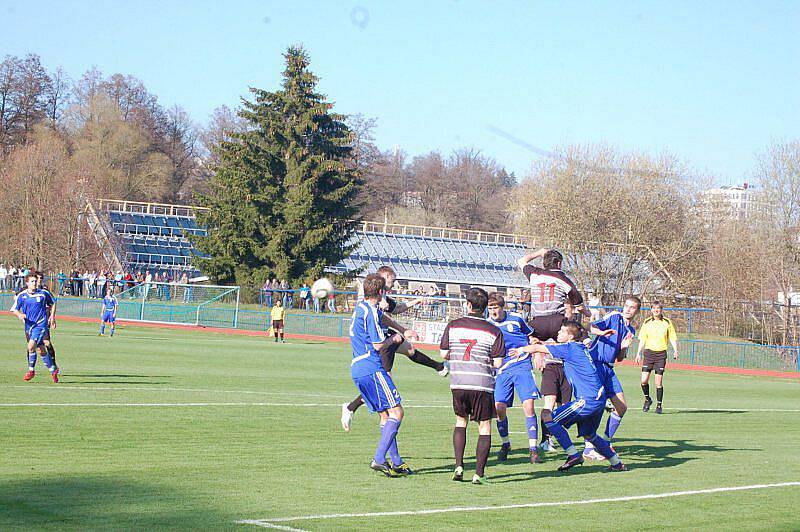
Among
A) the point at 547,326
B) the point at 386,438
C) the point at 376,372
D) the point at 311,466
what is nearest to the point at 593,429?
the point at 547,326

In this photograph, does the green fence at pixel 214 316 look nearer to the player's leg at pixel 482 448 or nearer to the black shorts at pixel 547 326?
the black shorts at pixel 547 326

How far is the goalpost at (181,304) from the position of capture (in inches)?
1821

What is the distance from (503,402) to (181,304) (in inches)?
1423

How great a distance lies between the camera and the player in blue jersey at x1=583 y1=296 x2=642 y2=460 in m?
12.4

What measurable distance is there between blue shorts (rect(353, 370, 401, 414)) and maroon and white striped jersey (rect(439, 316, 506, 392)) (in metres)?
0.70

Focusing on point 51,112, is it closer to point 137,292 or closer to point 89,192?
point 89,192


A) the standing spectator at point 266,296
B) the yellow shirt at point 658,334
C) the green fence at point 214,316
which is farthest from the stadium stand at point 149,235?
the yellow shirt at point 658,334

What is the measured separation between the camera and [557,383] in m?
13.0

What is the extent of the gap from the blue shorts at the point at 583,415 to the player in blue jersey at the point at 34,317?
35.9ft

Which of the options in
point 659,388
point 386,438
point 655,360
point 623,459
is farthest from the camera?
point 655,360

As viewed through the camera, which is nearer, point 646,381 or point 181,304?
point 646,381

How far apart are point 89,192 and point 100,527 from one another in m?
63.1

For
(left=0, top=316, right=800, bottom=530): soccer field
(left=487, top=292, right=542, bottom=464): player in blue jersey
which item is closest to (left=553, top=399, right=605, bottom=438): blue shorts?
(left=0, top=316, right=800, bottom=530): soccer field

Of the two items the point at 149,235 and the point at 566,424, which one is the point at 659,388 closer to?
the point at 566,424
